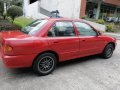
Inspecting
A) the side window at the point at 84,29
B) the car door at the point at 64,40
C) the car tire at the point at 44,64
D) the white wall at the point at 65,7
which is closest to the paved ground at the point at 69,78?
the car tire at the point at 44,64

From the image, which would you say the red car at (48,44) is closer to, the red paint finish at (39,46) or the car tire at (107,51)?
the red paint finish at (39,46)

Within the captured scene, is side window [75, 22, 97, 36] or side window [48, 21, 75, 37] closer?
side window [48, 21, 75, 37]

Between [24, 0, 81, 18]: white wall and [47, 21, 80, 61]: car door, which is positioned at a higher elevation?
[24, 0, 81, 18]: white wall

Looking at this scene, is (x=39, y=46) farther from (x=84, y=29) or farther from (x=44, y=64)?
(x=84, y=29)

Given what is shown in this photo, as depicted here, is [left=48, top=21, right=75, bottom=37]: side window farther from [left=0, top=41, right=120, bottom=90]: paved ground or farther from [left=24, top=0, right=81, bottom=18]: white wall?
[left=24, top=0, right=81, bottom=18]: white wall

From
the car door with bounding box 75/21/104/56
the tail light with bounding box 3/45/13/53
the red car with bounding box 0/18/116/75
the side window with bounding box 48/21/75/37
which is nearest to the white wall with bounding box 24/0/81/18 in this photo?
the car door with bounding box 75/21/104/56

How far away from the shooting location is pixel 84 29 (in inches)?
192

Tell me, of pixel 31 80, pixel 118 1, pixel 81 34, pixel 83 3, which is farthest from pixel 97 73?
pixel 118 1

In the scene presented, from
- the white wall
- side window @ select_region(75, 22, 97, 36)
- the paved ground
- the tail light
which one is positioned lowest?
the paved ground

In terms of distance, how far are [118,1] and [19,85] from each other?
22.3 metres

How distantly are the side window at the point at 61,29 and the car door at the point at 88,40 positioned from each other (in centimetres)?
27

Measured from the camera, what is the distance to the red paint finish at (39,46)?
3.51 m

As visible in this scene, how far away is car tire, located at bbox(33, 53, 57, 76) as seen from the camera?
3.86 metres

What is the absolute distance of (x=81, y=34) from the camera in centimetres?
471
